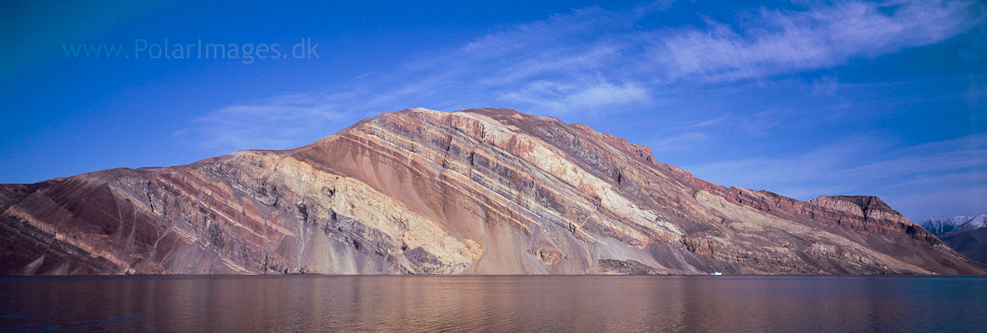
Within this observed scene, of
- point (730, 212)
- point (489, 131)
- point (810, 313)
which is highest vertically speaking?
point (489, 131)

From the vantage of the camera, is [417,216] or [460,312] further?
[417,216]

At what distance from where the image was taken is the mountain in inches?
3777

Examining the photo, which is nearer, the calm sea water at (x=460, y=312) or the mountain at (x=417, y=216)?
the calm sea water at (x=460, y=312)

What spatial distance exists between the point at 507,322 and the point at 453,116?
356 ft

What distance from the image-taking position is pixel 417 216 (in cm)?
11475

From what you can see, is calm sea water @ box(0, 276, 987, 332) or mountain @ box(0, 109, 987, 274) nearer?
calm sea water @ box(0, 276, 987, 332)

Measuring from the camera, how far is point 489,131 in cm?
13962

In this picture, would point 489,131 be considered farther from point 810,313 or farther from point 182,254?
point 810,313

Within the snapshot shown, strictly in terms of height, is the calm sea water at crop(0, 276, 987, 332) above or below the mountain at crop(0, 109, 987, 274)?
below

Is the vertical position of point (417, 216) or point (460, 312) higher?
point (417, 216)

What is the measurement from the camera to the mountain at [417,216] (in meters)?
95.9

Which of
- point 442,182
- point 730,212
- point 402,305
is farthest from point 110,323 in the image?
point 730,212

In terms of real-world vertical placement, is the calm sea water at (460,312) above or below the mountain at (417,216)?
below

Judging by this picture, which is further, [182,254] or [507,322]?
[182,254]
